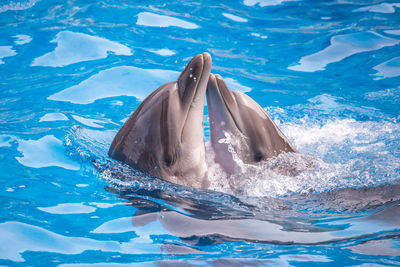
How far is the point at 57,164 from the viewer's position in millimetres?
5191

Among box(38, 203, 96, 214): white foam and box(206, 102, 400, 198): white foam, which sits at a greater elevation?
box(206, 102, 400, 198): white foam

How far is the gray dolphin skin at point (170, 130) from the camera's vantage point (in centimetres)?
405

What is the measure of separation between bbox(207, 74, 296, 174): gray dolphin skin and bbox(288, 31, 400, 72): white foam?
4.44 m

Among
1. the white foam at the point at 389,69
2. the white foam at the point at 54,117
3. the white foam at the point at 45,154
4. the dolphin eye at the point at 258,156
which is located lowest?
the white foam at the point at 45,154

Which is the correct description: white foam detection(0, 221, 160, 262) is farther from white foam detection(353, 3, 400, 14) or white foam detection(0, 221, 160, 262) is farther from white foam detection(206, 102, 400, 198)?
white foam detection(353, 3, 400, 14)

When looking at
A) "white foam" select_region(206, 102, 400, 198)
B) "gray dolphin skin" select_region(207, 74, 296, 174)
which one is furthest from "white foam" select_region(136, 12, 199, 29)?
"gray dolphin skin" select_region(207, 74, 296, 174)

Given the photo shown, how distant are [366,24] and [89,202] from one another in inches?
307

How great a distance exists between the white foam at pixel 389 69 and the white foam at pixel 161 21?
12.8 feet

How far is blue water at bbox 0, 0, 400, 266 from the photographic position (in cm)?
380

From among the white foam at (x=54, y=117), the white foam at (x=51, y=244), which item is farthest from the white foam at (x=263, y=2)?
the white foam at (x=51, y=244)

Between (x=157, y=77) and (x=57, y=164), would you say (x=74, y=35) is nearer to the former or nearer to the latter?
(x=157, y=77)

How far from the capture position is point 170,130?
4.08 meters

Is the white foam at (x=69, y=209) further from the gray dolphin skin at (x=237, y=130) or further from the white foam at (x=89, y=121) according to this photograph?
the white foam at (x=89, y=121)

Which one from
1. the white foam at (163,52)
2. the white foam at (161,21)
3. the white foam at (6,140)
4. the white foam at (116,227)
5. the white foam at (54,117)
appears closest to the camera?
the white foam at (116,227)
